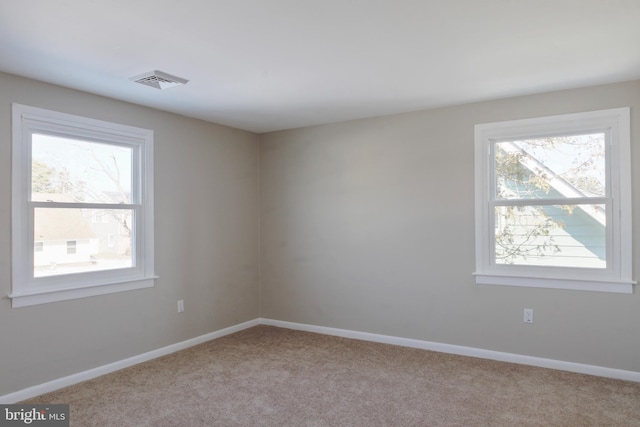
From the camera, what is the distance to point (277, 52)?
278 centimetres

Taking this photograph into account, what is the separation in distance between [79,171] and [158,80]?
1095 mm

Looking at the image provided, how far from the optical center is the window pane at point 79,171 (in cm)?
333

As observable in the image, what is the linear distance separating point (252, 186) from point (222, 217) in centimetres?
63

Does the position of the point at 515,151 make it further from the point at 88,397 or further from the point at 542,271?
the point at 88,397

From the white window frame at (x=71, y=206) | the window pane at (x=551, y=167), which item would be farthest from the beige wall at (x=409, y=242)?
the white window frame at (x=71, y=206)

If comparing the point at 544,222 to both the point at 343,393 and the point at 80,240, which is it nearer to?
the point at 343,393

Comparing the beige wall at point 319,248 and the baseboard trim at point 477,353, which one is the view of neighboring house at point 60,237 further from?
the baseboard trim at point 477,353

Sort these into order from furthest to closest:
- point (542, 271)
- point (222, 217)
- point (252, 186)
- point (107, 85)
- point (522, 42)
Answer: point (252, 186) < point (222, 217) < point (542, 271) < point (107, 85) < point (522, 42)

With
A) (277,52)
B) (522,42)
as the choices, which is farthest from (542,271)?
(277,52)

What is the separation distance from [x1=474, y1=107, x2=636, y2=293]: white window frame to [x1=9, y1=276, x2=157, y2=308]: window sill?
3066mm

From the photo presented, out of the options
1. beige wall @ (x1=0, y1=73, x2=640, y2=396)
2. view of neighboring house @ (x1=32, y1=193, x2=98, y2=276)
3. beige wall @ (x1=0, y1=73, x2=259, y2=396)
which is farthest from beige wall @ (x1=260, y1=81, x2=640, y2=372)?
view of neighboring house @ (x1=32, y1=193, x2=98, y2=276)

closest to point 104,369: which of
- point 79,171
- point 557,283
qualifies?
point 79,171

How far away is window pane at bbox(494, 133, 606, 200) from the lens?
3594 mm

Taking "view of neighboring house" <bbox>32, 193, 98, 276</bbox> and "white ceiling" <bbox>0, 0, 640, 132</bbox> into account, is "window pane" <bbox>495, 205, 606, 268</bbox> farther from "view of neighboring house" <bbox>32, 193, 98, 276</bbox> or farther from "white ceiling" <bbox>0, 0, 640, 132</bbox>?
"view of neighboring house" <bbox>32, 193, 98, 276</bbox>
